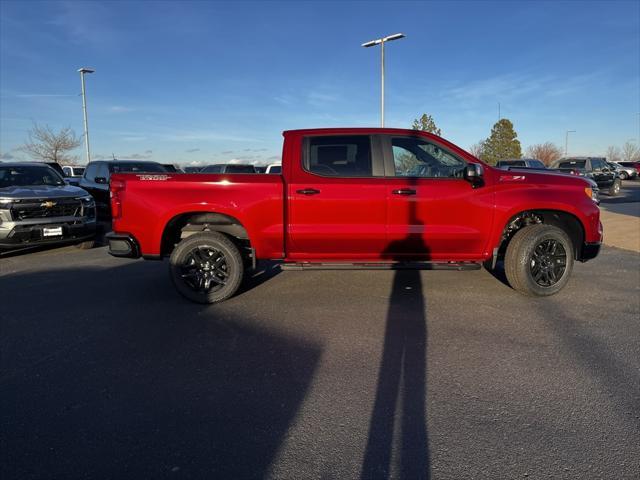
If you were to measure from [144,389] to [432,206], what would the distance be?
11.3ft

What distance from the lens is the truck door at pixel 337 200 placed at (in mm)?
4898

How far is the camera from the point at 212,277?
16.7 ft

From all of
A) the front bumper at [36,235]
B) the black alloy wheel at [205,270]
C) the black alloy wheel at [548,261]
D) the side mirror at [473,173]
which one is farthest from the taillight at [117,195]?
the black alloy wheel at [548,261]

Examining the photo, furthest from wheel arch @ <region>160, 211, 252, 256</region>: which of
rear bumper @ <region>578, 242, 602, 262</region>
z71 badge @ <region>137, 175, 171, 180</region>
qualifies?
rear bumper @ <region>578, 242, 602, 262</region>

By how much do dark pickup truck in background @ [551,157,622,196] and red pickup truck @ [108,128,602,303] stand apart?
15.9 metres

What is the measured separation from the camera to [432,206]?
4.93 meters

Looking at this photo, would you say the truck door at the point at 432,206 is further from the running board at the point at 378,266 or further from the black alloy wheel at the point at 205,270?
the black alloy wheel at the point at 205,270

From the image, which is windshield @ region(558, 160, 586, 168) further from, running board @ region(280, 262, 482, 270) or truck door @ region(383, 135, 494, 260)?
running board @ region(280, 262, 482, 270)

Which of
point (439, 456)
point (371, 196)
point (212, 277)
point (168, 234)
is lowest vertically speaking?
point (439, 456)

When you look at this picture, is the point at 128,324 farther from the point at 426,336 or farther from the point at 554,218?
the point at 554,218

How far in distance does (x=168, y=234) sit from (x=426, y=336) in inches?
130

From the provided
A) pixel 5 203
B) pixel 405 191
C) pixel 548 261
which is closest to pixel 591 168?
pixel 548 261

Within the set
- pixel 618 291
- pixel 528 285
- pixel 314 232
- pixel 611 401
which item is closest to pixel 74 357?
pixel 314 232

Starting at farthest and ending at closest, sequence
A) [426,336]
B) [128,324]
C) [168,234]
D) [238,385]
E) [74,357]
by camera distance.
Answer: [168,234]
[128,324]
[426,336]
[74,357]
[238,385]
